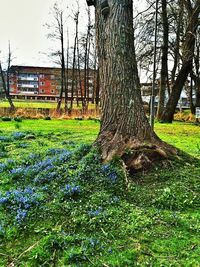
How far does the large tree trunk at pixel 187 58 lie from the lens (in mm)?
17558

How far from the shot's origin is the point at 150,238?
3.56m

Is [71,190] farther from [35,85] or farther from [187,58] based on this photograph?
[35,85]

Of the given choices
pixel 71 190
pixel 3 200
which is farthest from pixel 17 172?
pixel 71 190

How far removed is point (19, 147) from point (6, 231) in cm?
434

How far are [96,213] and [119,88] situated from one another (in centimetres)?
245

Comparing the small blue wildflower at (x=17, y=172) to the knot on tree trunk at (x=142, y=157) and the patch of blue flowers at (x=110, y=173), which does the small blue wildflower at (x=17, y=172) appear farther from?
the knot on tree trunk at (x=142, y=157)

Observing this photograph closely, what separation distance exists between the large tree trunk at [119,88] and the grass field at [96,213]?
426 millimetres

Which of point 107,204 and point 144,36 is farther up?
point 144,36

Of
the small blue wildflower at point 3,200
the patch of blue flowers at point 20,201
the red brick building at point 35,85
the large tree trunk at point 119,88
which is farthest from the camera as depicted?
the red brick building at point 35,85

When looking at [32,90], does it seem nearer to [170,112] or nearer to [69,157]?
[170,112]

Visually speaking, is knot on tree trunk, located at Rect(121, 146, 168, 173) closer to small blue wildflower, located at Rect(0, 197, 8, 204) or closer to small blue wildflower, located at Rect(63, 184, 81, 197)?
small blue wildflower, located at Rect(63, 184, 81, 197)

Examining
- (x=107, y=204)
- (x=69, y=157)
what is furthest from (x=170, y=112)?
(x=107, y=204)

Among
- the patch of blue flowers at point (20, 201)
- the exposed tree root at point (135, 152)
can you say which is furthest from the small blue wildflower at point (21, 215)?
the exposed tree root at point (135, 152)

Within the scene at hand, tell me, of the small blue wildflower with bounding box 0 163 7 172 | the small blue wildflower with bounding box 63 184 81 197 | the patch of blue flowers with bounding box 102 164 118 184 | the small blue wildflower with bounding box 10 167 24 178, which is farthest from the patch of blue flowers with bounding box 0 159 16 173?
the patch of blue flowers with bounding box 102 164 118 184
